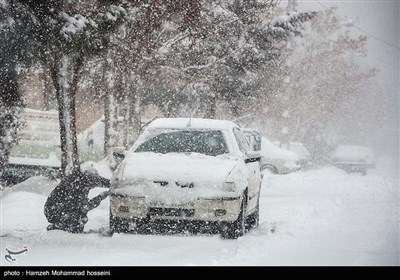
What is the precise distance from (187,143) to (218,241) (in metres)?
1.72

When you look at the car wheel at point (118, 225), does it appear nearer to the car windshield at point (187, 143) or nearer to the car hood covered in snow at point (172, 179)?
the car hood covered in snow at point (172, 179)

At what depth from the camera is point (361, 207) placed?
11609 mm

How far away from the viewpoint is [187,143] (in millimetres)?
7941

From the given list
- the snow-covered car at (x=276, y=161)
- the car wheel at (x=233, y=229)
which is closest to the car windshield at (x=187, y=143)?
the car wheel at (x=233, y=229)

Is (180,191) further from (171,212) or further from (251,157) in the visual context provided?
(251,157)

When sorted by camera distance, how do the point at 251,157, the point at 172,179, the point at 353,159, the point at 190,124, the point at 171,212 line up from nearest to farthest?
the point at 171,212 < the point at 172,179 < the point at 251,157 < the point at 190,124 < the point at 353,159

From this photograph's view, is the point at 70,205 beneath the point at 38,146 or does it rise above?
above

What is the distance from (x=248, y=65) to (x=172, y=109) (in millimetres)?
3042

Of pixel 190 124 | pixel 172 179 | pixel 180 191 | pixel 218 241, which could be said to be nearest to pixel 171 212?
pixel 180 191

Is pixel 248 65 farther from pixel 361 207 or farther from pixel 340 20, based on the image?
pixel 340 20

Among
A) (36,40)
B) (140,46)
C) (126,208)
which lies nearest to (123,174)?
(126,208)

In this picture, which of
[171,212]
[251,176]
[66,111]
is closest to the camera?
[171,212]

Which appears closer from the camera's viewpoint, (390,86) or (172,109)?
(172,109)
